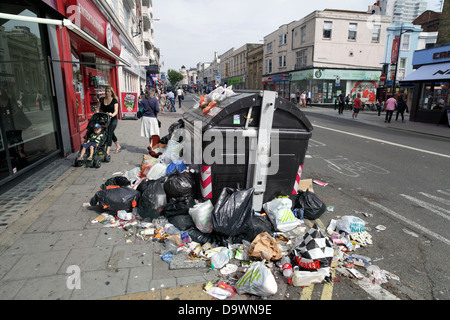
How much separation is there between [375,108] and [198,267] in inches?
1190

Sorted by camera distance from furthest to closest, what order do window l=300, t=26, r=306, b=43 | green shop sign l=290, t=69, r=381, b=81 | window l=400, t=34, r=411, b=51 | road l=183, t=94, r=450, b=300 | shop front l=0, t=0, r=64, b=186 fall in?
window l=400, t=34, r=411, b=51 < window l=300, t=26, r=306, b=43 < green shop sign l=290, t=69, r=381, b=81 < shop front l=0, t=0, r=64, b=186 < road l=183, t=94, r=450, b=300

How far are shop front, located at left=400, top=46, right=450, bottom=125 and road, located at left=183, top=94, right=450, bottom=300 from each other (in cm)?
926

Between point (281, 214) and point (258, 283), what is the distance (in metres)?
1.30

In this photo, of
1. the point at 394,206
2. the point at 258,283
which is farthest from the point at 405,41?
the point at 258,283

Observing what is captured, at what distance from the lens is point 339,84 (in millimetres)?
31297

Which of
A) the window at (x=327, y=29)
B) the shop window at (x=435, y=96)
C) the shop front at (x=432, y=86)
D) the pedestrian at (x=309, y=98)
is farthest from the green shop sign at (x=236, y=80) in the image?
the shop window at (x=435, y=96)

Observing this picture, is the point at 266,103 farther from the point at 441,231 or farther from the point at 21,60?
the point at 21,60

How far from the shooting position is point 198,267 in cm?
293

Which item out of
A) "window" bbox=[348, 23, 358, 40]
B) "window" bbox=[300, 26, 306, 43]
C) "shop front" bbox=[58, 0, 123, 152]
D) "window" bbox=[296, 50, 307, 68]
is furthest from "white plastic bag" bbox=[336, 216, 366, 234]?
"window" bbox=[348, 23, 358, 40]

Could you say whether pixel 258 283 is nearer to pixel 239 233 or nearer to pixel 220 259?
pixel 220 259

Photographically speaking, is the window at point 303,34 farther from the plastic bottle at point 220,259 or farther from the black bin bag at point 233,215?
the plastic bottle at point 220,259

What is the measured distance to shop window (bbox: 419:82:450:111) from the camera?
54.3ft

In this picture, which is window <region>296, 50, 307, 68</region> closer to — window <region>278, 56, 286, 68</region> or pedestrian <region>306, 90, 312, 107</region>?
window <region>278, 56, 286, 68</region>
